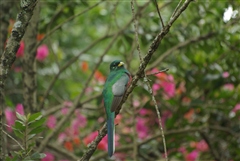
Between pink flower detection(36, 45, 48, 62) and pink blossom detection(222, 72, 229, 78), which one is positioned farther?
pink flower detection(36, 45, 48, 62)

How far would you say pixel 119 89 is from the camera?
7.34 feet

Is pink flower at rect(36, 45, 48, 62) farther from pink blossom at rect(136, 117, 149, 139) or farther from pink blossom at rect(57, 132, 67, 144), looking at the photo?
pink blossom at rect(136, 117, 149, 139)

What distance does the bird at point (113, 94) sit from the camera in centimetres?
204

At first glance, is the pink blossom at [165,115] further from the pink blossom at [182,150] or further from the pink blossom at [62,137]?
the pink blossom at [62,137]

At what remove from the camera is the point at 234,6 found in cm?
302

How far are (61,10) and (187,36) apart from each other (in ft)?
2.83

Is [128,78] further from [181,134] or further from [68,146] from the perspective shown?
[68,146]

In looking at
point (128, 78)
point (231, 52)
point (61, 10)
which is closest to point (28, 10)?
point (128, 78)

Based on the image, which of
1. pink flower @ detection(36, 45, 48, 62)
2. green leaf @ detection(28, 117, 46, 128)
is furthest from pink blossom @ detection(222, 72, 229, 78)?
green leaf @ detection(28, 117, 46, 128)

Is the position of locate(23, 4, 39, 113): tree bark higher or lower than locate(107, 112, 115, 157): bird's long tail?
higher

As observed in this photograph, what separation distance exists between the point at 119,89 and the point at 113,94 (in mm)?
37

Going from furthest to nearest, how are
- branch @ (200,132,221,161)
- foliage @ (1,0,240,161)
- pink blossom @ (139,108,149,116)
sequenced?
pink blossom @ (139,108,149,116) < branch @ (200,132,221,161) < foliage @ (1,0,240,161)

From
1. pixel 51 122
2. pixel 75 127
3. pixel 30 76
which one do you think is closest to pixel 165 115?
pixel 75 127

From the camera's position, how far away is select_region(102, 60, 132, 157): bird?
204 cm
